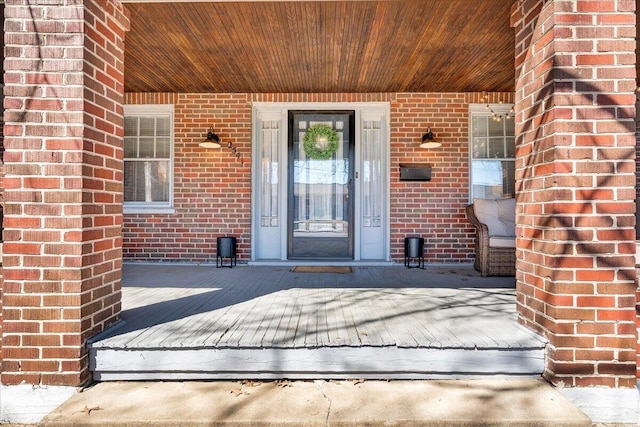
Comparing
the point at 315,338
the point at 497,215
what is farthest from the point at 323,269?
the point at 315,338

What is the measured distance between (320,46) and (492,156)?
306cm

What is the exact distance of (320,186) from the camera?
5.36 m

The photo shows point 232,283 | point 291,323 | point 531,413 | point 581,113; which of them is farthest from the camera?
point 232,283

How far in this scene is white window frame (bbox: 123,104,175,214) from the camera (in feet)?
→ 17.0

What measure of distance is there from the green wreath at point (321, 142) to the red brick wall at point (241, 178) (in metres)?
0.43

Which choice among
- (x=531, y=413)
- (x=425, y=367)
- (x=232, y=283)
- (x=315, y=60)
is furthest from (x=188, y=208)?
(x=531, y=413)

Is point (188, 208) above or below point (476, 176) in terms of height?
below

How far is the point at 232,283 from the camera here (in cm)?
365

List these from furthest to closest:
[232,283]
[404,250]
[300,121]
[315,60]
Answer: [300,121]
[404,250]
[315,60]
[232,283]

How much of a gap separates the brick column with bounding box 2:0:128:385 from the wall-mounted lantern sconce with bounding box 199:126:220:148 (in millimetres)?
3007

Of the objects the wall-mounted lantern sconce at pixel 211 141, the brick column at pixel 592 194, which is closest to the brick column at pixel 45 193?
the brick column at pixel 592 194

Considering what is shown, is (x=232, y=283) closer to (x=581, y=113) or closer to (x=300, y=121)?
(x=300, y=121)

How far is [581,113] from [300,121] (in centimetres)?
394

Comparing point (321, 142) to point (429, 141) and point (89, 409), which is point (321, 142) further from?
point (89, 409)
